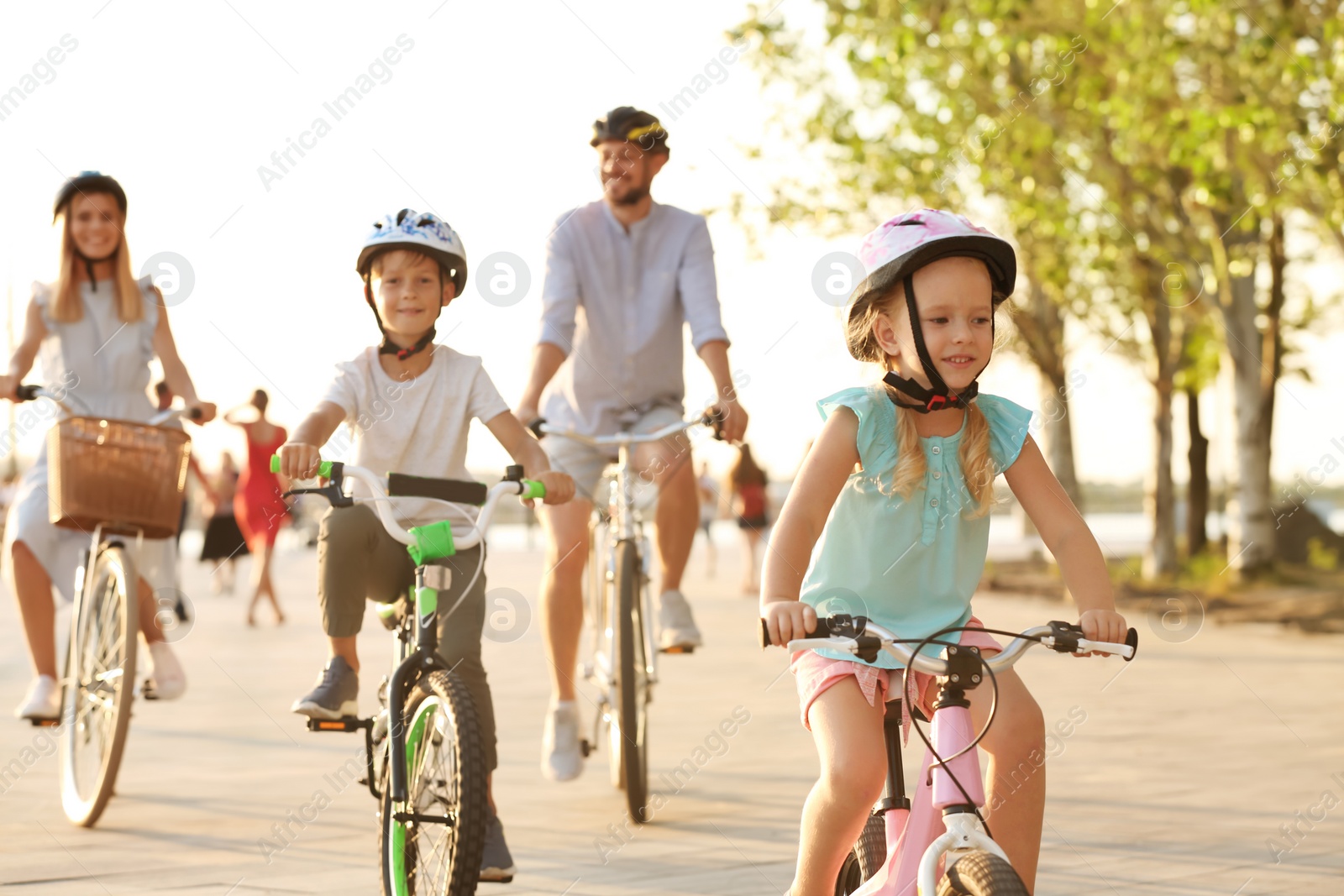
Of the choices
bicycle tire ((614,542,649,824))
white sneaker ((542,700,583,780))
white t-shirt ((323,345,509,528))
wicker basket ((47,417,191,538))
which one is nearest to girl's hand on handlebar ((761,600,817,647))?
white t-shirt ((323,345,509,528))

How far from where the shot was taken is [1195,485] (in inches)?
926

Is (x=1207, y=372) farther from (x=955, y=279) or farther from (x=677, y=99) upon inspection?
(x=955, y=279)

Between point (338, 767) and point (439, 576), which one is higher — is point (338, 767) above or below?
below

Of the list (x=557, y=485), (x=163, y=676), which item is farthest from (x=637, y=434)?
(x=163, y=676)

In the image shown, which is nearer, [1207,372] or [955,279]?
[955,279]

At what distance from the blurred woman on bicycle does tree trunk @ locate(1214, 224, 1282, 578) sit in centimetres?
1281

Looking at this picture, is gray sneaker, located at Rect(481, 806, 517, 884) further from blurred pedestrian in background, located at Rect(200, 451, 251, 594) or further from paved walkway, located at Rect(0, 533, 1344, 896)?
blurred pedestrian in background, located at Rect(200, 451, 251, 594)

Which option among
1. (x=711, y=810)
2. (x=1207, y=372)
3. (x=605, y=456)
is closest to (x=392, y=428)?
(x=605, y=456)

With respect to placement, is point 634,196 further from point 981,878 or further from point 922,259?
point 981,878

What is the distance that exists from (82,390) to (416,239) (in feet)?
7.93

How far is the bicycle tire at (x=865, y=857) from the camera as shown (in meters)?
3.42

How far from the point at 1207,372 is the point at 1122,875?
22358 mm

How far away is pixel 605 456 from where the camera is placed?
6.34 m

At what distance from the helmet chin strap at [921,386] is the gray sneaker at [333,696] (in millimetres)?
1797
